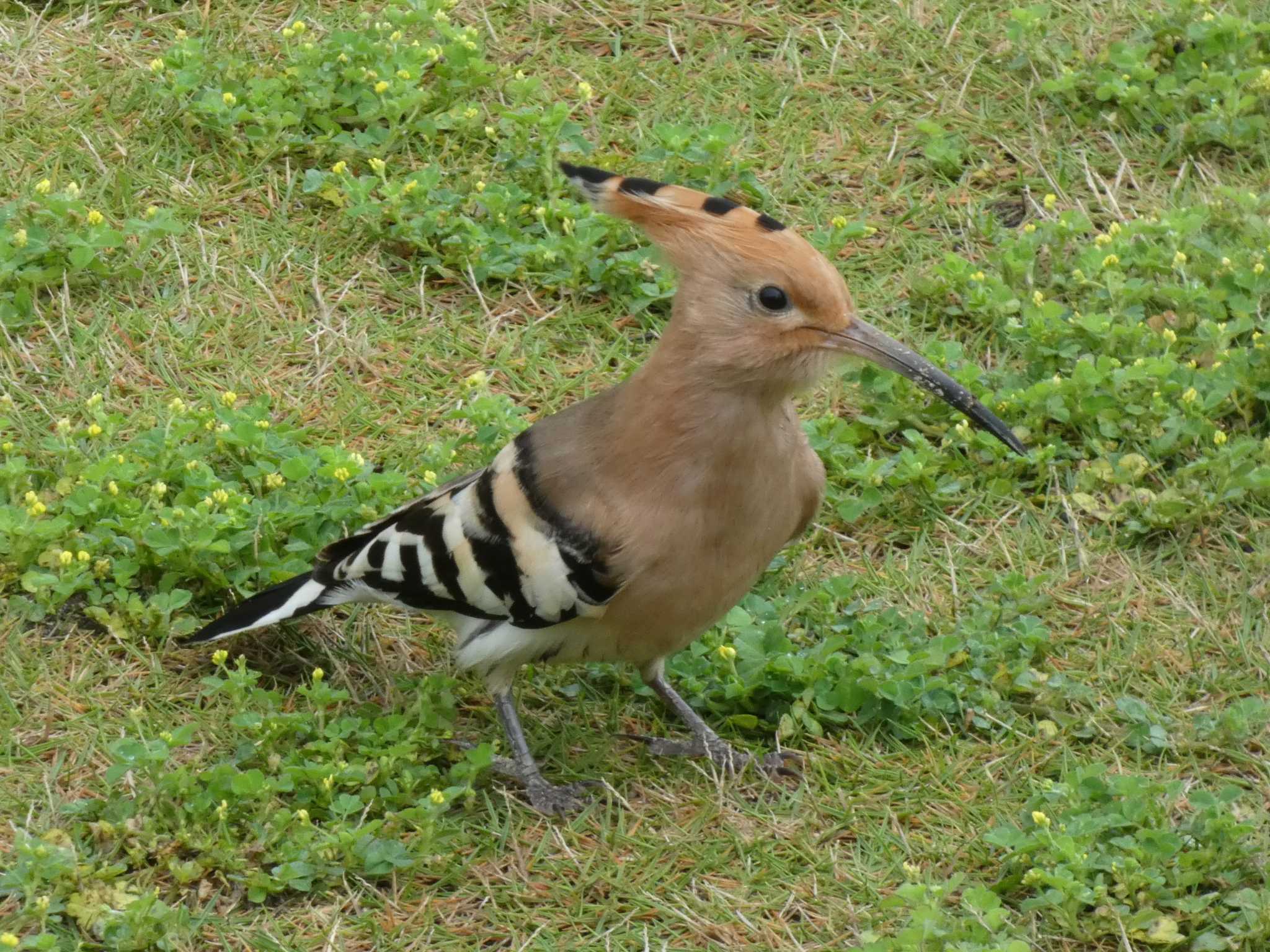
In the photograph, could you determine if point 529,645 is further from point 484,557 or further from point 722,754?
point 722,754

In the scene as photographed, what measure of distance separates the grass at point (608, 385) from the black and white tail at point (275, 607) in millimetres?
140

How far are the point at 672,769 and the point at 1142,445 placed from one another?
135cm

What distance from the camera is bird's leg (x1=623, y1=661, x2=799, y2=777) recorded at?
10.9ft

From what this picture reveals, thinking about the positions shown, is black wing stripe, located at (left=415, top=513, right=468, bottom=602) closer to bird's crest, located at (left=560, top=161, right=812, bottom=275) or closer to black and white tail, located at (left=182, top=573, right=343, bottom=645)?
black and white tail, located at (left=182, top=573, right=343, bottom=645)

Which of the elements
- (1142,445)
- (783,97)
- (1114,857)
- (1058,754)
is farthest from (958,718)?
(783,97)

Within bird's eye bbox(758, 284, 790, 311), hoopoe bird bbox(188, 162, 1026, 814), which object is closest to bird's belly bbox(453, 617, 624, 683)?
hoopoe bird bbox(188, 162, 1026, 814)

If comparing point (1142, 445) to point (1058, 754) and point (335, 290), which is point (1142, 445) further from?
point (335, 290)

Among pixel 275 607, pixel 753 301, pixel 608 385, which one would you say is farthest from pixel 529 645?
pixel 608 385

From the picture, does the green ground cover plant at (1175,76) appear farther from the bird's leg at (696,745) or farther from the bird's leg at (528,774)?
the bird's leg at (528,774)

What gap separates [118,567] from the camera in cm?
348

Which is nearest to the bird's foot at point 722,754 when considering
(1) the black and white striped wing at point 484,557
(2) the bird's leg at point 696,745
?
(2) the bird's leg at point 696,745

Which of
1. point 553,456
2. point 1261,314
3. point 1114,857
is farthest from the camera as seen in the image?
point 1261,314

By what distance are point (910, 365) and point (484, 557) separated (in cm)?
85

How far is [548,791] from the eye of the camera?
10.8 feet
